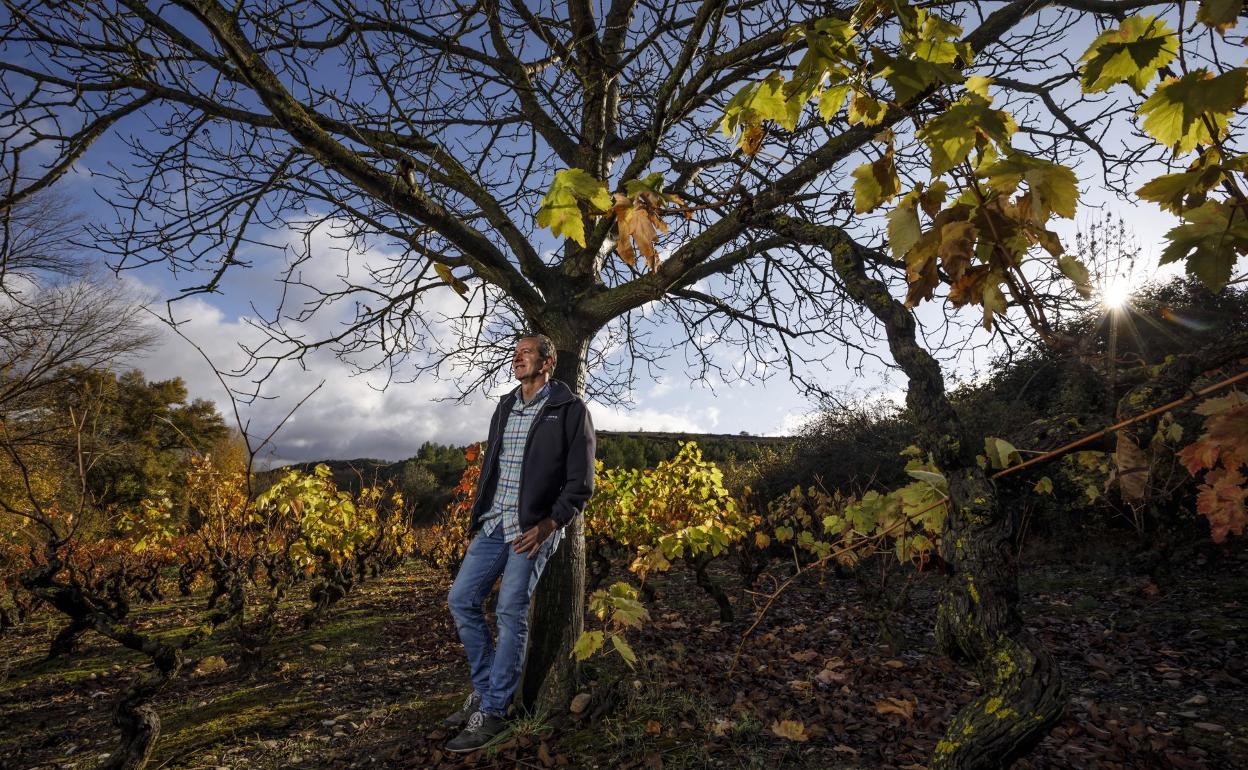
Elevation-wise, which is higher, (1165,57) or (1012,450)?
(1165,57)

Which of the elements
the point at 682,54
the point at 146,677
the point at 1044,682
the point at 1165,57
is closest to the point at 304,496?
the point at 146,677

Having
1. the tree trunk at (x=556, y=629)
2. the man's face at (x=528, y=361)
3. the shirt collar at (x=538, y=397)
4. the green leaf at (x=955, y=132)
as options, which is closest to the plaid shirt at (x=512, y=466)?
the shirt collar at (x=538, y=397)

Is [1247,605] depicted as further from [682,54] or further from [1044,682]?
[682,54]

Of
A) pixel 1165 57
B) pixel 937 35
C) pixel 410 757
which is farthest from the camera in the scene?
pixel 410 757

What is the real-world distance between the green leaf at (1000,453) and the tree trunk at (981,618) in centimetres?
5

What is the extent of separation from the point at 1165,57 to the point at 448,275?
2966 millimetres

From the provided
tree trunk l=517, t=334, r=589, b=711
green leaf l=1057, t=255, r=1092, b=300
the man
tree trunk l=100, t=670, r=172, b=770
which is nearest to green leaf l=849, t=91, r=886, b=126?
green leaf l=1057, t=255, r=1092, b=300

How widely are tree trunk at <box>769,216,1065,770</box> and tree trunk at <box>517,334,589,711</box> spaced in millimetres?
2382

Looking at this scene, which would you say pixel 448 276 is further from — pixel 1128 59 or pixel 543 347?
pixel 1128 59

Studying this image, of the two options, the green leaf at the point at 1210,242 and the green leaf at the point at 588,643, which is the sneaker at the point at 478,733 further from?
the green leaf at the point at 1210,242

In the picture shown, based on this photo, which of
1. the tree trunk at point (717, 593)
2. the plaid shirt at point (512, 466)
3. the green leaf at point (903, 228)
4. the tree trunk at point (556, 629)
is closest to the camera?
the green leaf at point (903, 228)

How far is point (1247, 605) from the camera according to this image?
16.5 ft

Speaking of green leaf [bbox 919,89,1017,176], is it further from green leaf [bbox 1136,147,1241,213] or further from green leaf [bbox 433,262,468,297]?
green leaf [bbox 433,262,468,297]

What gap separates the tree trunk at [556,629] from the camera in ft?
11.0
